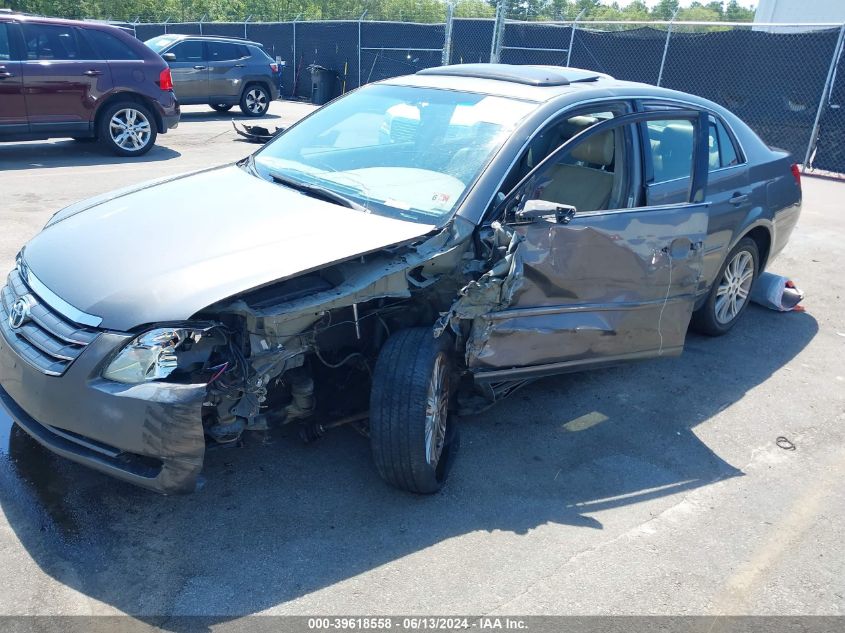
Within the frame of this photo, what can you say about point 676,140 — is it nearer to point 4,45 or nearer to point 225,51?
point 4,45

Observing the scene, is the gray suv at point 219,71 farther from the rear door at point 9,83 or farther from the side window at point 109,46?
→ the rear door at point 9,83

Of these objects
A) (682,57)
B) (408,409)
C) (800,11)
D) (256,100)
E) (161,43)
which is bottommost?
(256,100)

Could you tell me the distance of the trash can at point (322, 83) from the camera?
64.7 feet

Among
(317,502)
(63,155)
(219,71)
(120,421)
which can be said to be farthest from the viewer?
(219,71)

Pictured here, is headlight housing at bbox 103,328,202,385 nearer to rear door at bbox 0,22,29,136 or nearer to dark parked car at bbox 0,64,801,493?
dark parked car at bbox 0,64,801,493

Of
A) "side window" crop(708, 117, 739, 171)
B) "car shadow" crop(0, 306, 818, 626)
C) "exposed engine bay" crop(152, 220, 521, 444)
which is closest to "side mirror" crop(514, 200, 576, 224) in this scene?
"exposed engine bay" crop(152, 220, 521, 444)

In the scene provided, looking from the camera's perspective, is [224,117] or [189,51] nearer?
[189,51]

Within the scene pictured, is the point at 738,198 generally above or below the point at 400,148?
below

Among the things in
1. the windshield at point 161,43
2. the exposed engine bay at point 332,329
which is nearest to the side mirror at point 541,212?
the exposed engine bay at point 332,329

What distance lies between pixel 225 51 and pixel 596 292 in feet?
46.2

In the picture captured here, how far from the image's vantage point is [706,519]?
335 centimetres

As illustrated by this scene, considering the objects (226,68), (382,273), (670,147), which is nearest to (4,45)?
(226,68)

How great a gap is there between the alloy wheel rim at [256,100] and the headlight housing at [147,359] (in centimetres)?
1436

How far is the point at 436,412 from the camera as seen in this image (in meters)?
3.32
